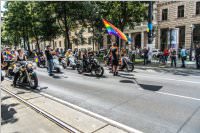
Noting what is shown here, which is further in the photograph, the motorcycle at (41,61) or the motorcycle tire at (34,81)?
the motorcycle at (41,61)

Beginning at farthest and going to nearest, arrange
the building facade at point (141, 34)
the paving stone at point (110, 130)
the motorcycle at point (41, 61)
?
the building facade at point (141, 34) → the motorcycle at point (41, 61) → the paving stone at point (110, 130)

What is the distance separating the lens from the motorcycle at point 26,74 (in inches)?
335

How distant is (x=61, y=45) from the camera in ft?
204

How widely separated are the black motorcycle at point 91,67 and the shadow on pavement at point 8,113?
6.23 metres

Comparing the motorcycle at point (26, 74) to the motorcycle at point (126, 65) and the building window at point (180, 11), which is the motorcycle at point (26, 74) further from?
the building window at point (180, 11)

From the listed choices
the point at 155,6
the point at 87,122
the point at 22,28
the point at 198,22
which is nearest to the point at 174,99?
the point at 87,122

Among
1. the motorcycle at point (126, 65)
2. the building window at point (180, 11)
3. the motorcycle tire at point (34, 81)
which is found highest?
the building window at point (180, 11)

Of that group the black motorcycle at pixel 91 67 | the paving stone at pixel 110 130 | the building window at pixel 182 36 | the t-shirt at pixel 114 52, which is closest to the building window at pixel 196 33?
the building window at pixel 182 36

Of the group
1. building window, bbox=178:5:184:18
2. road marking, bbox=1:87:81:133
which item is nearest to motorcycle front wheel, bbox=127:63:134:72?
road marking, bbox=1:87:81:133

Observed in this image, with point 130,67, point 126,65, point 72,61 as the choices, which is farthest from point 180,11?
point 72,61

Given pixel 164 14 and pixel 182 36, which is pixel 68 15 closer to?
pixel 164 14

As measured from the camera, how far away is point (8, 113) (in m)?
5.28

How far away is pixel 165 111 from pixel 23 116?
3.74m

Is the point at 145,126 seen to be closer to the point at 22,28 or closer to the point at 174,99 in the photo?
the point at 174,99
